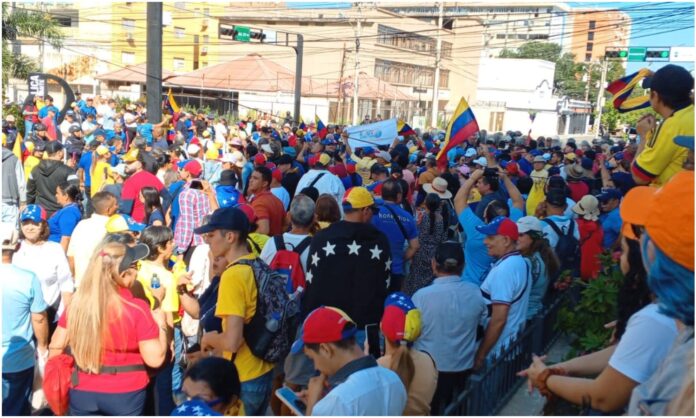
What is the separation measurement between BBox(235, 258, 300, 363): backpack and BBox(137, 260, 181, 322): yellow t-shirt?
111 cm

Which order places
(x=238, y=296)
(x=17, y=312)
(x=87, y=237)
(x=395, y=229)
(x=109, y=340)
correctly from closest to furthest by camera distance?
(x=109, y=340)
(x=238, y=296)
(x=17, y=312)
(x=87, y=237)
(x=395, y=229)

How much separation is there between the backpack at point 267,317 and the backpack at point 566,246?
128 inches

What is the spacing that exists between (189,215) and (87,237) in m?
1.21

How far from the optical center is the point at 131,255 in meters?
3.80

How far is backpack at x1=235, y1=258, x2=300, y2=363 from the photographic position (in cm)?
380

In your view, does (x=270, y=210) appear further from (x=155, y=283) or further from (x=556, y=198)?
(x=556, y=198)

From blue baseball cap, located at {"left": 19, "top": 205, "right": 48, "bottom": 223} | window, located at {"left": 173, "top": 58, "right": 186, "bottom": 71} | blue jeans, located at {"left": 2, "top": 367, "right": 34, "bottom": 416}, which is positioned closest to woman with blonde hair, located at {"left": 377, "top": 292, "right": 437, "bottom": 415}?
blue jeans, located at {"left": 2, "top": 367, "right": 34, "bottom": 416}

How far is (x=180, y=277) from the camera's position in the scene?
14.6ft

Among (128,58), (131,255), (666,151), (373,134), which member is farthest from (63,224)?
(128,58)

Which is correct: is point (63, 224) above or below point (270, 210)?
below

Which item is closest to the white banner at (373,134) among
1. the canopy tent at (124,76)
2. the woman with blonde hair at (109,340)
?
the woman with blonde hair at (109,340)

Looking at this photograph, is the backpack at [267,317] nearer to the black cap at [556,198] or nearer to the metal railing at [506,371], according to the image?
the metal railing at [506,371]

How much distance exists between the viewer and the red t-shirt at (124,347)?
3.53 meters

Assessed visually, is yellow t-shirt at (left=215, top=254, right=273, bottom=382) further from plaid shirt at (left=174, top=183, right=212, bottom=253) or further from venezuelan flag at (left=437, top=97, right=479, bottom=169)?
venezuelan flag at (left=437, top=97, right=479, bottom=169)
